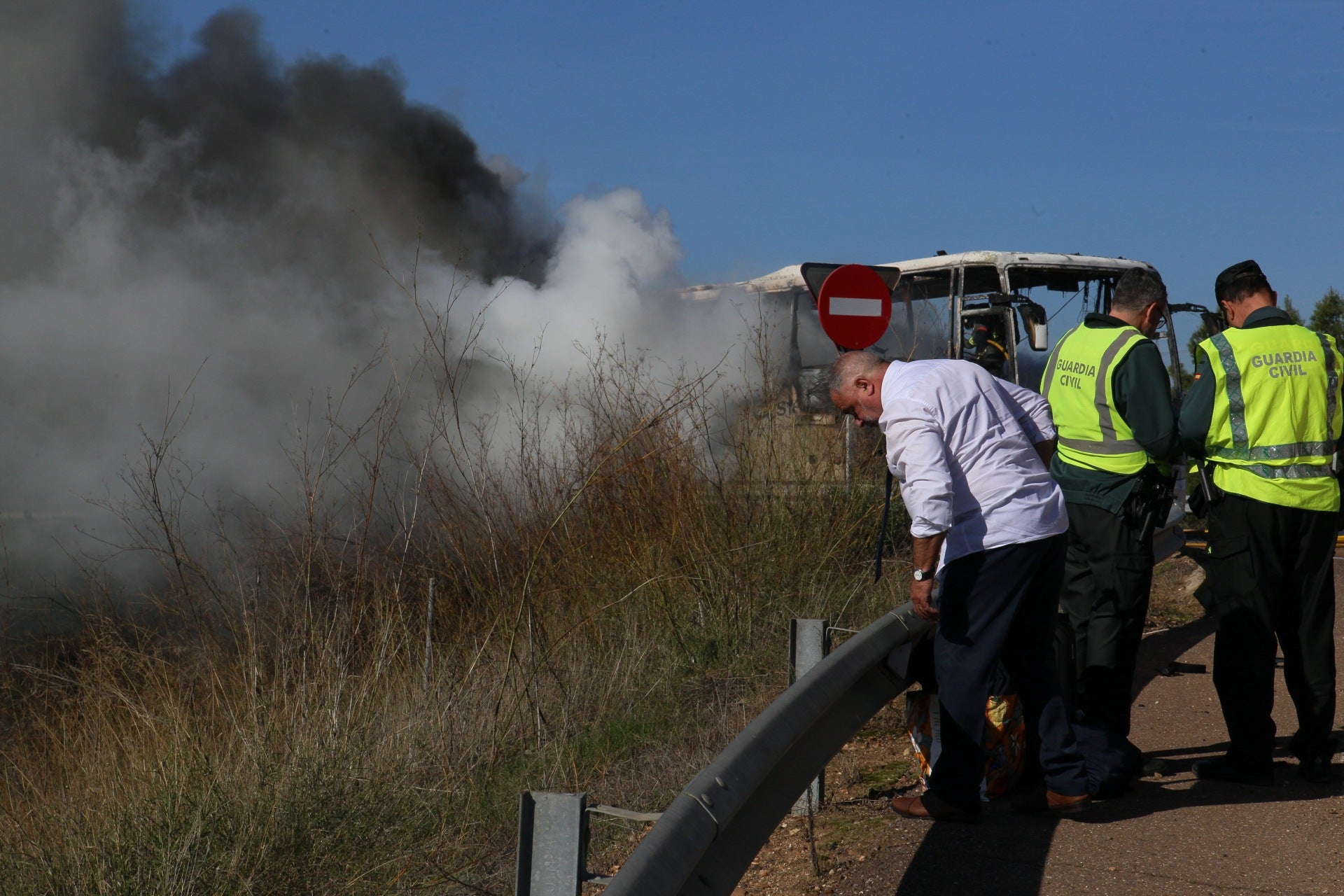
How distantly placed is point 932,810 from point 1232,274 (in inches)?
95.3

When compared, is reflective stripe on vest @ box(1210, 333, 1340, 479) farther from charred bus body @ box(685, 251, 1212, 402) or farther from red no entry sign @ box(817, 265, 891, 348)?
charred bus body @ box(685, 251, 1212, 402)

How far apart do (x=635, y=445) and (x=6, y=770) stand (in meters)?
3.26

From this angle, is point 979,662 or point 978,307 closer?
point 979,662

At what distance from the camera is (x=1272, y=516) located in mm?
4246

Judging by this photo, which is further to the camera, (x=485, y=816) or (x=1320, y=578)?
(x=1320, y=578)

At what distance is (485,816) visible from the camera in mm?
3701

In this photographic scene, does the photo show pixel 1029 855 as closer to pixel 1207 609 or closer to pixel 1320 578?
pixel 1320 578

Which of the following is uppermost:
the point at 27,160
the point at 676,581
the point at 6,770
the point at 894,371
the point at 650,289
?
the point at 27,160

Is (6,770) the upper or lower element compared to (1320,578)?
lower

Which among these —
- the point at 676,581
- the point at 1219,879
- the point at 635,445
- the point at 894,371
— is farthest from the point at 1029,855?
the point at 635,445

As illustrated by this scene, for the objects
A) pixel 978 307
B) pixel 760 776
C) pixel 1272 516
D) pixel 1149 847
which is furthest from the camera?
pixel 978 307

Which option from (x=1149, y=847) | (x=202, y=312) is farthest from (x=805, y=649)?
(x=202, y=312)

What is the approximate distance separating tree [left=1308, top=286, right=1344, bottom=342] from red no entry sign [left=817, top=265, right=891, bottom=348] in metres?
18.0

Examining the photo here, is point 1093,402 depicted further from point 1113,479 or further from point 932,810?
point 932,810
